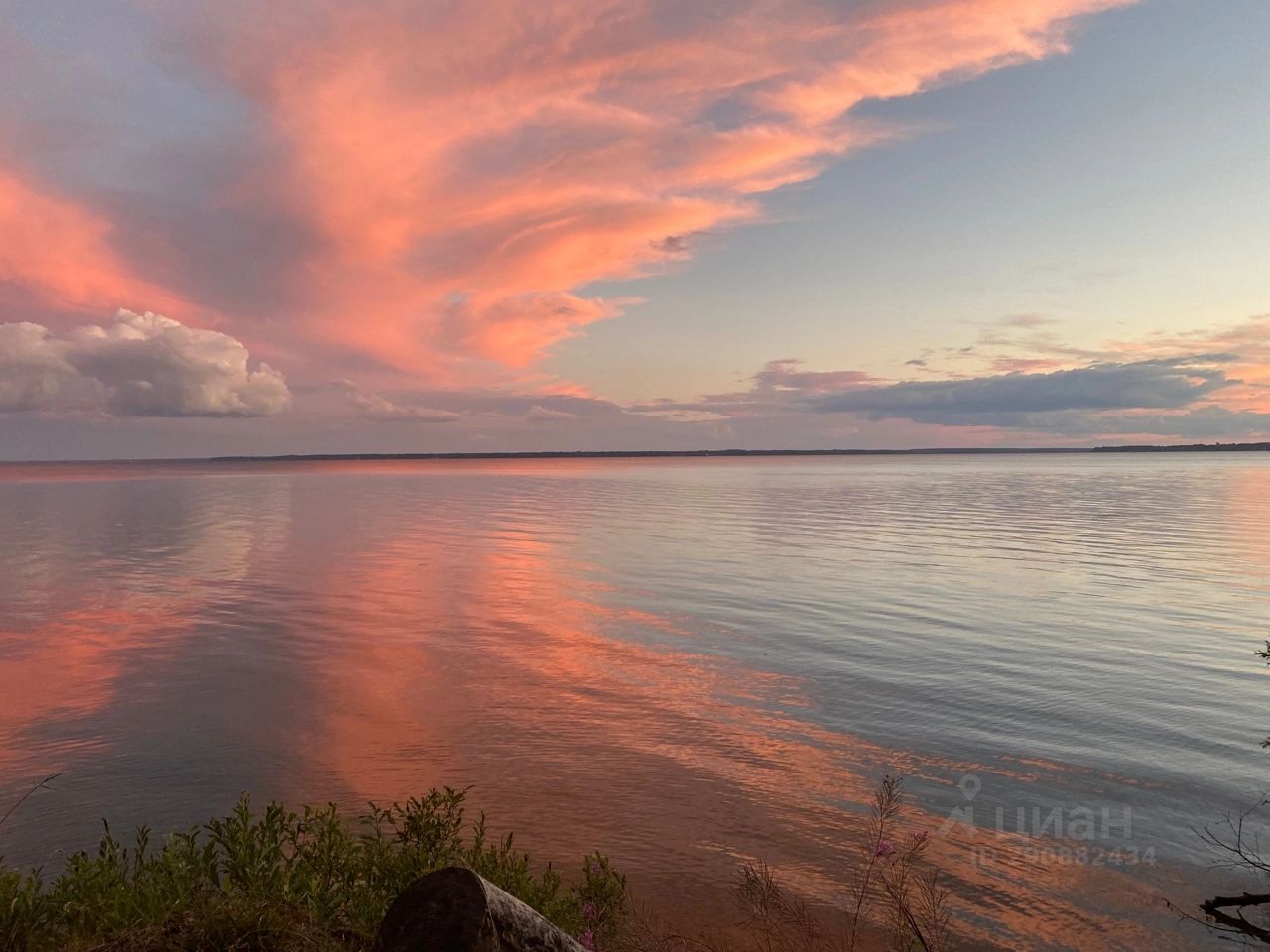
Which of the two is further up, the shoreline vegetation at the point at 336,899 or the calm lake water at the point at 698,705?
the shoreline vegetation at the point at 336,899

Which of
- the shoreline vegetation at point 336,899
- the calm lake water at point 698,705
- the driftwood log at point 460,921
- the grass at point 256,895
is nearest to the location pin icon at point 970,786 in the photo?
the calm lake water at point 698,705

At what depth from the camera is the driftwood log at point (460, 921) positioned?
4.57 m

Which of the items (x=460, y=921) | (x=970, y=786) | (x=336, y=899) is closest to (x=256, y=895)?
(x=336, y=899)

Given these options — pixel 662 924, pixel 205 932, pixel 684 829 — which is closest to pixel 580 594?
pixel 684 829

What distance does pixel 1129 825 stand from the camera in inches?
408

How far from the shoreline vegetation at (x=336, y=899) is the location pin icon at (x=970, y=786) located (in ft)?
6.37

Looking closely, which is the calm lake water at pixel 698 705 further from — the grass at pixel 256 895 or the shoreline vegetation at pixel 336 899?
the grass at pixel 256 895

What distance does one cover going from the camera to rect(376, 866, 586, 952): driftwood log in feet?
15.0

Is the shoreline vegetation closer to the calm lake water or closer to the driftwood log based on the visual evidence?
the calm lake water

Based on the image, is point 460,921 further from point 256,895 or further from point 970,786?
point 970,786

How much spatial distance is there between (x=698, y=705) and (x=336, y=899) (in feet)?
30.3

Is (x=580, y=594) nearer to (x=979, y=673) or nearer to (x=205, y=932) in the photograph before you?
(x=979, y=673)

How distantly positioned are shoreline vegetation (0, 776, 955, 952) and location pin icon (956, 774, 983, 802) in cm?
194

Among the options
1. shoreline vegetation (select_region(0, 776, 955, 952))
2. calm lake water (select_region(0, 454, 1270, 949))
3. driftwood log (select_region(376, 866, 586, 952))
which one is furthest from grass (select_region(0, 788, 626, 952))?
calm lake water (select_region(0, 454, 1270, 949))
